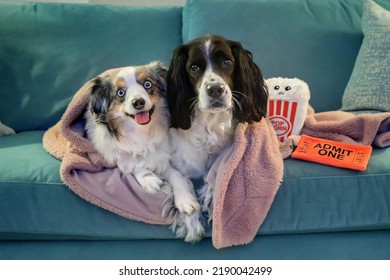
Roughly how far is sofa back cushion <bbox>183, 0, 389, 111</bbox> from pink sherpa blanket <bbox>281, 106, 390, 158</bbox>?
0.38 metres

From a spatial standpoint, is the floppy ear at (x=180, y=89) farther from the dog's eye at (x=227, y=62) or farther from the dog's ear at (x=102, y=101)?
the dog's ear at (x=102, y=101)

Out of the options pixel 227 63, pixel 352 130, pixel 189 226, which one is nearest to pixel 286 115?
pixel 352 130

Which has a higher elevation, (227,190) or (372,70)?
(372,70)

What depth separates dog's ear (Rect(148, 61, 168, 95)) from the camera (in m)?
1.49

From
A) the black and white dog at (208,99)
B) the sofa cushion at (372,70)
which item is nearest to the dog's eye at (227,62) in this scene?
the black and white dog at (208,99)

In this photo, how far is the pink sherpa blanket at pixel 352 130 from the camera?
59.6 inches

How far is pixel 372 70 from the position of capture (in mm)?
1837

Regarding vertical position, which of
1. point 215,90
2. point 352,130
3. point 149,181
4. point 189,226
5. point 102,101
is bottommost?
point 189,226

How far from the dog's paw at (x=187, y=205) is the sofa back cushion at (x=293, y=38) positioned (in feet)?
3.11

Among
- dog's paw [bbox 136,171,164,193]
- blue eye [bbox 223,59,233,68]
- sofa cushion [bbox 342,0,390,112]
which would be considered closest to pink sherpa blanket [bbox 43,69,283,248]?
dog's paw [bbox 136,171,164,193]

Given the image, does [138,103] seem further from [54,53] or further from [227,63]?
[54,53]

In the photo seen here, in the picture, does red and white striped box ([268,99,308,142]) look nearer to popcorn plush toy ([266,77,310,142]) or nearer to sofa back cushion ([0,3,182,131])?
popcorn plush toy ([266,77,310,142])

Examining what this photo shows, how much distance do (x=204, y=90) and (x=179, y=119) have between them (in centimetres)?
18

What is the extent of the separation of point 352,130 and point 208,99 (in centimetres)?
66
